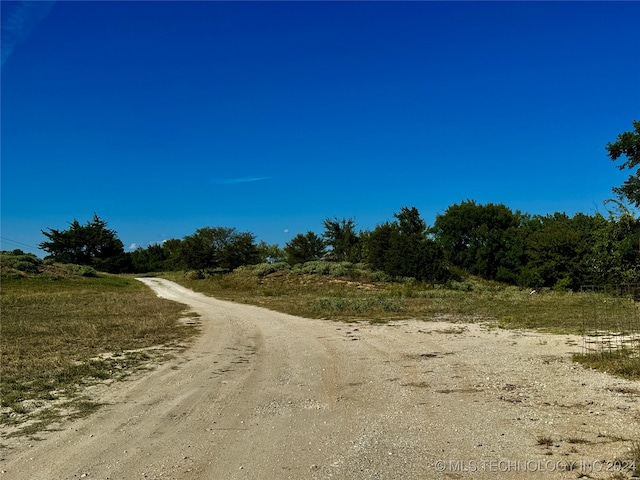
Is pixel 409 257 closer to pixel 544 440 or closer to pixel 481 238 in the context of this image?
pixel 481 238

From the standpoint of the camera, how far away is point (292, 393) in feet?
27.4

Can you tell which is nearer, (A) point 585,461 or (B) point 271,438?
(A) point 585,461

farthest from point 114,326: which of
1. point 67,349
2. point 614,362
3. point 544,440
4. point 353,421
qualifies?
point 614,362

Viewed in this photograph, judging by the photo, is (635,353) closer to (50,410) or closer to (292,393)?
(292,393)

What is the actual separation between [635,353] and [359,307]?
1381 centimetres

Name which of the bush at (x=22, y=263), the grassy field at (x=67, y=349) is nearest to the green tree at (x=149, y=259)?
the bush at (x=22, y=263)

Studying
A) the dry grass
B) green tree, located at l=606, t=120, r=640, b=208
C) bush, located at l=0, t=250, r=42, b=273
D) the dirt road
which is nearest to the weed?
the dirt road

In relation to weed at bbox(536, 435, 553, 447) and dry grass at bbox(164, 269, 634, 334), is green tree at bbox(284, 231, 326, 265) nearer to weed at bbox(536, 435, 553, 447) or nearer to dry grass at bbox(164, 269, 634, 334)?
dry grass at bbox(164, 269, 634, 334)

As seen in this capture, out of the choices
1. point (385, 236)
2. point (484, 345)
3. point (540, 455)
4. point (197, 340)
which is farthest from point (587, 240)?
point (540, 455)

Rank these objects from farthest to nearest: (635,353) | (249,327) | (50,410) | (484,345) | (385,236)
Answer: (385,236) → (249,327) → (484,345) → (635,353) → (50,410)

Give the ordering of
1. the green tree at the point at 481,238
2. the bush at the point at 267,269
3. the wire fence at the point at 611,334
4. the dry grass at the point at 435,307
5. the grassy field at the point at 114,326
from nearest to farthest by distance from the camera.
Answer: the grassy field at the point at 114,326
the wire fence at the point at 611,334
the dry grass at the point at 435,307
the bush at the point at 267,269
the green tree at the point at 481,238

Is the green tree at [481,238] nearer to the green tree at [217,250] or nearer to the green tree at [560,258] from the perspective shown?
the green tree at [560,258]

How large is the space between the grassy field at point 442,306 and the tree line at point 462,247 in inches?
167

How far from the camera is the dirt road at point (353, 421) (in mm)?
5184
